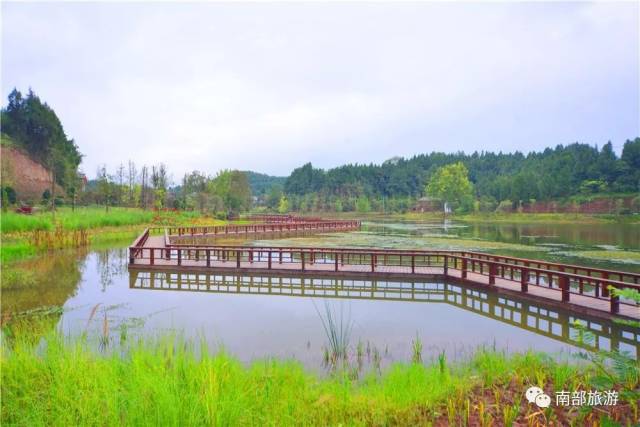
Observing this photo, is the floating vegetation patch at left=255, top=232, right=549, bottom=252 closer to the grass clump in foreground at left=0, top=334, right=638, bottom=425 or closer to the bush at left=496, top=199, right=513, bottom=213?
the grass clump in foreground at left=0, top=334, right=638, bottom=425

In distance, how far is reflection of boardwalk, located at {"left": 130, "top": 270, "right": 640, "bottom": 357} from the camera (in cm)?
939

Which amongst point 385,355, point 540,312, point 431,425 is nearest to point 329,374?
point 385,355

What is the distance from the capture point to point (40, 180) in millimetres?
56406

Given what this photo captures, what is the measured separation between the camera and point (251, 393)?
5.24 metres

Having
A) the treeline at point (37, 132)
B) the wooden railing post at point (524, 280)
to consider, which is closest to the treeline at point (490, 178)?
the treeline at point (37, 132)

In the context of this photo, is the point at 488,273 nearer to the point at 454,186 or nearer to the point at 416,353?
the point at 416,353

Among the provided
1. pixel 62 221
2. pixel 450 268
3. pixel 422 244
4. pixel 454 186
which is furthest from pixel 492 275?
pixel 454 186

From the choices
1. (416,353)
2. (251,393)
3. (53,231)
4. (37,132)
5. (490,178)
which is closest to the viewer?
(251,393)

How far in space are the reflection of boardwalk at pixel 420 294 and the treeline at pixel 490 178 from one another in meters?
76.8

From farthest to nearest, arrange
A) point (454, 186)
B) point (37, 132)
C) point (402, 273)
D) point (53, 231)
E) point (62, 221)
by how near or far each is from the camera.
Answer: point (454, 186) → point (37, 132) → point (62, 221) → point (53, 231) → point (402, 273)

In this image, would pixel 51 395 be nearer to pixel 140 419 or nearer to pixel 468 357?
pixel 140 419

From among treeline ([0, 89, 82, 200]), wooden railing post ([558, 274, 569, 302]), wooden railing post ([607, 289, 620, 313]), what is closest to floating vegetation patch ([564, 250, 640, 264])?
wooden railing post ([558, 274, 569, 302])
